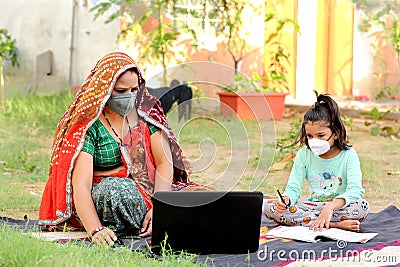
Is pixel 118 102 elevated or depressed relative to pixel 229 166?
elevated

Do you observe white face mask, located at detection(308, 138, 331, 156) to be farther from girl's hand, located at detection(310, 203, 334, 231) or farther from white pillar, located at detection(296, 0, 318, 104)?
white pillar, located at detection(296, 0, 318, 104)

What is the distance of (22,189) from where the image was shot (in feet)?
19.2

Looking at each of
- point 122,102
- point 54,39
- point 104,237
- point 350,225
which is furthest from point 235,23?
point 104,237

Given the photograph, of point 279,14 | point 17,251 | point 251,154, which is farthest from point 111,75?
point 279,14

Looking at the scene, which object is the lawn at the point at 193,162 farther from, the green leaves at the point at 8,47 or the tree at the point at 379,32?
the tree at the point at 379,32

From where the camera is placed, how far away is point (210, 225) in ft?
11.5

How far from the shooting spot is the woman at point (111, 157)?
3.93 metres

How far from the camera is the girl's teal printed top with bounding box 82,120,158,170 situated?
4062 mm

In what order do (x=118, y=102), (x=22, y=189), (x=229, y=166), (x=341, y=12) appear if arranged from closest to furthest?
(x=229, y=166) < (x=118, y=102) < (x=22, y=189) < (x=341, y=12)

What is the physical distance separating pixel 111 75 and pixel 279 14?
309 inches

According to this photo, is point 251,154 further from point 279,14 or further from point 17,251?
point 279,14

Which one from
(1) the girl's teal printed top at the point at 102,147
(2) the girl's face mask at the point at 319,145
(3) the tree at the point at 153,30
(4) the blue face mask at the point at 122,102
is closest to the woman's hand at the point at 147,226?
(1) the girl's teal printed top at the point at 102,147

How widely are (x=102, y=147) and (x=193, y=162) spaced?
61 cm

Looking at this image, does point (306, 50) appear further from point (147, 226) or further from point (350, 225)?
point (147, 226)
